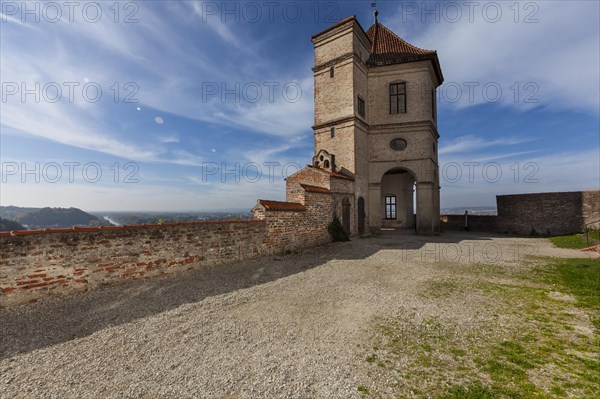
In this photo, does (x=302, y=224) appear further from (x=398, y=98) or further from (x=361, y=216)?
(x=398, y=98)

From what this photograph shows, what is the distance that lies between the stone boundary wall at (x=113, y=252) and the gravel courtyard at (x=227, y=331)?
0.36 metres

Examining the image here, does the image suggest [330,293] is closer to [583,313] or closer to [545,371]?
[545,371]

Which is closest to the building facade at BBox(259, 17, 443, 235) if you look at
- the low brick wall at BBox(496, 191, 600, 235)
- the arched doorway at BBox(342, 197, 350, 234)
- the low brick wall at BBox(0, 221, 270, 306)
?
the arched doorway at BBox(342, 197, 350, 234)

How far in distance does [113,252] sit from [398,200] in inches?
898

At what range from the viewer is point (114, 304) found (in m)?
5.21

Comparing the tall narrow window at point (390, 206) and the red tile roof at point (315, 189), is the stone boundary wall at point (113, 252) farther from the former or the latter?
the tall narrow window at point (390, 206)

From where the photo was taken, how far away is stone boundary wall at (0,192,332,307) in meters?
5.01

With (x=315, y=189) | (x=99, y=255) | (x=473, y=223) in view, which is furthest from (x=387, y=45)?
(x=99, y=255)

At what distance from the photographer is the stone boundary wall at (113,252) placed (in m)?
5.01

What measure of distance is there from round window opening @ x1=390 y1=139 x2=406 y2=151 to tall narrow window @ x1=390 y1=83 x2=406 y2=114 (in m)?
2.19

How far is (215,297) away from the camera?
582 cm

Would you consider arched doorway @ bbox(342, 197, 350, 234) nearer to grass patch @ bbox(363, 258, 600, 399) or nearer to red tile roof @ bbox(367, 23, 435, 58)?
grass patch @ bbox(363, 258, 600, 399)

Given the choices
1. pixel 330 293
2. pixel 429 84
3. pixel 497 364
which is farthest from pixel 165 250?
pixel 429 84

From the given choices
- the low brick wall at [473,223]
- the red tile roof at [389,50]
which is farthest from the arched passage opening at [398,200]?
the red tile roof at [389,50]
